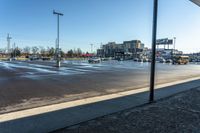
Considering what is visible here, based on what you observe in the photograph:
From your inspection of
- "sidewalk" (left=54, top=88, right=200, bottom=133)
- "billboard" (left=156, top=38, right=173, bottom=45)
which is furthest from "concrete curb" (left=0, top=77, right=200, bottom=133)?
"billboard" (left=156, top=38, right=173, bottom=45)

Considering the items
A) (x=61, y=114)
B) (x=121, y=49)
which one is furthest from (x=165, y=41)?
(x=61, y=114)

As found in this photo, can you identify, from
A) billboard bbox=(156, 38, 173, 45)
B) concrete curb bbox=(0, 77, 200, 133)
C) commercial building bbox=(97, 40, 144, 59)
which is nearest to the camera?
concrete curb bbox=(0, 77, 200, 133)

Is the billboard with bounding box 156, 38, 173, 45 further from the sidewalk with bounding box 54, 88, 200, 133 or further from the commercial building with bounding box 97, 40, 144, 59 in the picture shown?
the sidewalk with bounding box 54, 88, 200, 133

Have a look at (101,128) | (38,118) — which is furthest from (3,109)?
(101,128)

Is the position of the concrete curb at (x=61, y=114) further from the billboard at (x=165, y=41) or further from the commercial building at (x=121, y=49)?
the commercial building at (x=121, y=49)

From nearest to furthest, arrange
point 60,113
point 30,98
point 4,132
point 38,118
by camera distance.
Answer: point 4,132, point 38,118, point 60,113, point 30,98

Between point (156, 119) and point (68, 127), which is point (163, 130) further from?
point (68, 127)

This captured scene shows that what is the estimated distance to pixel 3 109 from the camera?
6945 millimetres

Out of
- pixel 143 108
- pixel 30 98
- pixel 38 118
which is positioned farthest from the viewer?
pixel 30 98

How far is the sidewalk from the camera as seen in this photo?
5.21m

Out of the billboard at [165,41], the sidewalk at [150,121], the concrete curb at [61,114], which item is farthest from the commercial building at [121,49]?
the sidewalk at [150,121]

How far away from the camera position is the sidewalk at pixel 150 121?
5211mm

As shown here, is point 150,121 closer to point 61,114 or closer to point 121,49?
point 61,114

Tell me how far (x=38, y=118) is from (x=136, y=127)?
265 cm
